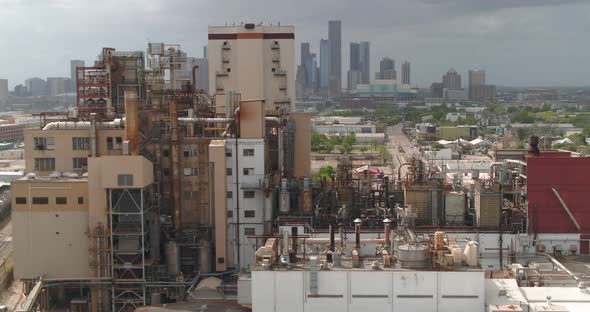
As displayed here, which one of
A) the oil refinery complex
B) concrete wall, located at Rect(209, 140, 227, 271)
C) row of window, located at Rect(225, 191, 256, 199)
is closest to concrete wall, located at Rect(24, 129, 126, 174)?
the oil refinery complex

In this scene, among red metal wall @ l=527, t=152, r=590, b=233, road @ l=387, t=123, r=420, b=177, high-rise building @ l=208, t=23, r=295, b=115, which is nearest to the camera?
red metal wall @ l=527, t=152, r=590, b=233

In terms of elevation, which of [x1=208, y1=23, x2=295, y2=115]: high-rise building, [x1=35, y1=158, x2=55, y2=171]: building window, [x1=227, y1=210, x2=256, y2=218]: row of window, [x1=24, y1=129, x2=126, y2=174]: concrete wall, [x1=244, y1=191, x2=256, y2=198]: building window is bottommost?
[x1=227, y1=210, x2=256, y2=218]: row of window

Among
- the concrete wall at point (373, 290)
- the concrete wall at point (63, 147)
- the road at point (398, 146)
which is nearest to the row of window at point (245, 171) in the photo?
the concrete wall at point (63, 147)

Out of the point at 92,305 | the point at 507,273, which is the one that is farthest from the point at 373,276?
the point at 92,305

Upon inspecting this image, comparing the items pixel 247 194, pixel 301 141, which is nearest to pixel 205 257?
pixel 247 194

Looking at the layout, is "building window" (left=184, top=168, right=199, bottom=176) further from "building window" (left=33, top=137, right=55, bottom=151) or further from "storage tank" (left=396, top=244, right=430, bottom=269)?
"storage tank" (left=396, top=244, right=430, bottom=269)

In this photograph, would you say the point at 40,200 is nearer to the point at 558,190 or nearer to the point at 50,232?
the point at 50,232
